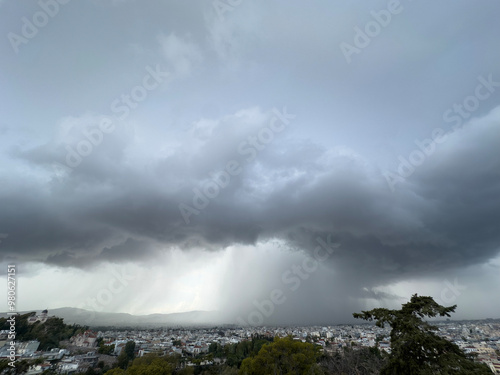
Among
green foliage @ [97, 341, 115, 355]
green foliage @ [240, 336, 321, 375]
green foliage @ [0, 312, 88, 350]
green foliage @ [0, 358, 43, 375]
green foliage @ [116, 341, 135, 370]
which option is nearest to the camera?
green foliage @ [240, 336, 321, 375]

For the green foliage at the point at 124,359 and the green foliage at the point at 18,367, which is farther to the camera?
the green foliage at the point at 124,359

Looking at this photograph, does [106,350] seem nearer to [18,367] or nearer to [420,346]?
[18,367]

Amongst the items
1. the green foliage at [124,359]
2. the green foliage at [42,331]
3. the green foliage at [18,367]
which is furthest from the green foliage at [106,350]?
the green foliage at [18,367]

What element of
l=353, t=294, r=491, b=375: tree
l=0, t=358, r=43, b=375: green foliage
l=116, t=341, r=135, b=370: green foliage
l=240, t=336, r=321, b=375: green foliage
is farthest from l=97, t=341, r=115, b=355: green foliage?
l=353, t=294, r=491, b=375: tree

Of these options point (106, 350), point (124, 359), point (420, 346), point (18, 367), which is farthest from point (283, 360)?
point (106, 350)

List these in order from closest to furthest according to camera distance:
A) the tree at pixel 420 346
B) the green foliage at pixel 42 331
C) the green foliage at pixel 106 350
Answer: the tree at pixel 420 346 → the green foliage at pixel 42 331 → the green foliage at pixel 106 350

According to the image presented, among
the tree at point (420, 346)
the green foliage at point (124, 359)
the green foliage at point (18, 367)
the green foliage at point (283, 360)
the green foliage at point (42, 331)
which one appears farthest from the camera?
the green foliage at point (42, 331)

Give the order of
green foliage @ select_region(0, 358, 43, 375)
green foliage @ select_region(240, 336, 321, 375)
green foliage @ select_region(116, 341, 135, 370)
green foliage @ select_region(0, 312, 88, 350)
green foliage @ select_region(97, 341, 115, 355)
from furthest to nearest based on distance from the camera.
A: green foliage @ select_region(97, 341, 115, 355) → green foliage @ select_region(0, 312, 88, 350) → green foliage @ select_region(116, 341, 135, 370) → green foliage @ select_region(0, 358, 43, 375) → green foliage @ select_region(240, 336, 321, 375)

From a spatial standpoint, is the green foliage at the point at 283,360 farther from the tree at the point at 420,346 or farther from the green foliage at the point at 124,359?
the green foliage at the point at 124,359

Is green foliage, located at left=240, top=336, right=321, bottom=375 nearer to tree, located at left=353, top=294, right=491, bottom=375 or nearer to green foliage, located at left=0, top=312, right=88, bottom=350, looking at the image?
tree, located at left=353, top=294, right=491, bottom=375
